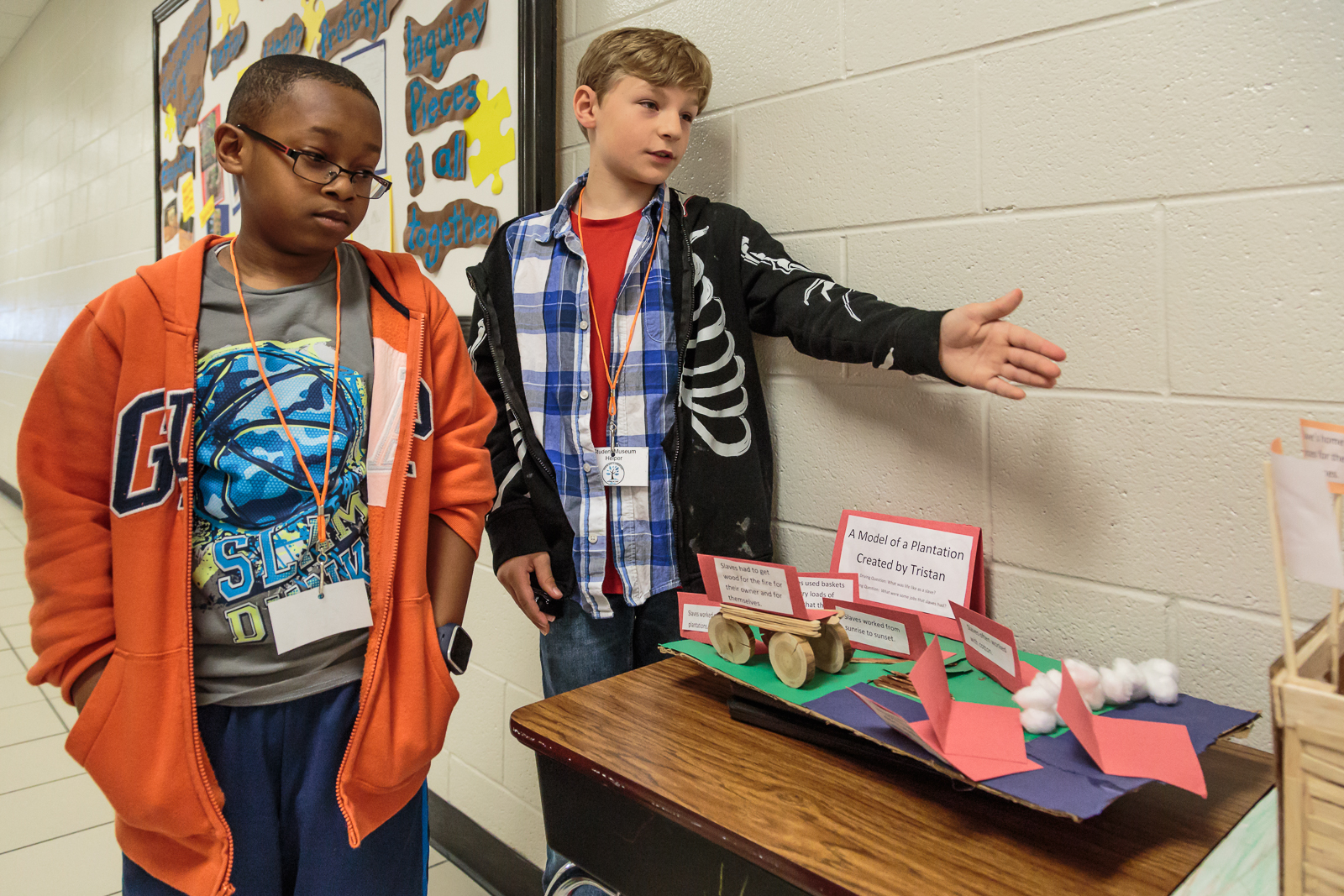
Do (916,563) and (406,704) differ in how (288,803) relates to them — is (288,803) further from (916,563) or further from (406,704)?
(916,563)

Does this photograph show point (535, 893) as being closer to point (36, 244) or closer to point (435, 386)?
point (435, 386)

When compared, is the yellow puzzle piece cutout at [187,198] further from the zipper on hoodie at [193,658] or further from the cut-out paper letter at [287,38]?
the zipper on hoodie at [193,658]

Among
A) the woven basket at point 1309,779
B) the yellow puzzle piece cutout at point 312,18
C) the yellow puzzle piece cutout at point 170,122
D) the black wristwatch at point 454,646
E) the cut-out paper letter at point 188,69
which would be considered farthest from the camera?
the yellow puzzle piece cutout at point 170,122

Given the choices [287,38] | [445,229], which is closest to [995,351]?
[445,229]

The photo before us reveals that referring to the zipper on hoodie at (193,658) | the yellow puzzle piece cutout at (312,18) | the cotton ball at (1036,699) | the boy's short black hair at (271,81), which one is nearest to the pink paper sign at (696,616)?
the cotton ball at (1036,699)

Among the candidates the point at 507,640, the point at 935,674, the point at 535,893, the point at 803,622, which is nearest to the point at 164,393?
the point at 803,622

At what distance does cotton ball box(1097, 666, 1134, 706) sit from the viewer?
0.77 metres

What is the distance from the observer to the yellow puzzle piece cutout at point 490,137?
1.67m

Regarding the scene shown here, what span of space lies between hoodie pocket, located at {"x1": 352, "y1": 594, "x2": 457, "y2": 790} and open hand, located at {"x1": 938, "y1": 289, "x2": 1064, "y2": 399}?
2.33 feet

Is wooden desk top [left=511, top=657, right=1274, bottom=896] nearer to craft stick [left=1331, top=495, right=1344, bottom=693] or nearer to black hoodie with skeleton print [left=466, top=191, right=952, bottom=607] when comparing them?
craft stick [left=1331, top=495, right=1344, bottom=693]

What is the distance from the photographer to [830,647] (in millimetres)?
867

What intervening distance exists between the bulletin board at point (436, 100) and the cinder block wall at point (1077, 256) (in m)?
0.33

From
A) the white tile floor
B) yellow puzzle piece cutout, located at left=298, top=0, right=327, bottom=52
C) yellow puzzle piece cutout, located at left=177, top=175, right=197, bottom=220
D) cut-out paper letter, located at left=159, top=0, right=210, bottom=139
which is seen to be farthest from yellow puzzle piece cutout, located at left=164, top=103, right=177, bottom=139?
the white tile floor

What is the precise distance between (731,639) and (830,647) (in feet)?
0.35
